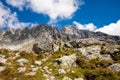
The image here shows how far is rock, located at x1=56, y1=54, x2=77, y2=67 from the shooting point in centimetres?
4062

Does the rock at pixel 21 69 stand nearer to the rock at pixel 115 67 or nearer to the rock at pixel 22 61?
the rock at pixel 22 61

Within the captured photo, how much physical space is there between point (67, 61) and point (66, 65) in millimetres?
1312

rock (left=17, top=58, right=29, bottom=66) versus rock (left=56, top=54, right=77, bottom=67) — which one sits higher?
rock (left=17, top=58, right=29, bottom=66)

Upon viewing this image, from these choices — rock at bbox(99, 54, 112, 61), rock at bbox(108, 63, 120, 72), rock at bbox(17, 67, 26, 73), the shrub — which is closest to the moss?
rock at bbox(99, 54, 112, 61)

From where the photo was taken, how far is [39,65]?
40625 millimetres

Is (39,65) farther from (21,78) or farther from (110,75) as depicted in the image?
(110,75)

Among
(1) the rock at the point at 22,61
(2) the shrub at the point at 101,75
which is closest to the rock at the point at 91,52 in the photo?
(2) the shrub at the point at 101,75

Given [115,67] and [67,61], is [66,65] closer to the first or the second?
[67,61]

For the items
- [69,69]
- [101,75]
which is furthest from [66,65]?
[101,75]

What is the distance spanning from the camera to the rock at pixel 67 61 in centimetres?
4062

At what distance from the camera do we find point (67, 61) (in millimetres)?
41406

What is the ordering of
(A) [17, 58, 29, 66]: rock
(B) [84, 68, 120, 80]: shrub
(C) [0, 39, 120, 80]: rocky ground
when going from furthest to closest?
(A) [17, 58, 29, 66]: rock → (C) [0, 39, 120, 80]: rocky ground → (B) [84, 68, 120, 80]: shrub

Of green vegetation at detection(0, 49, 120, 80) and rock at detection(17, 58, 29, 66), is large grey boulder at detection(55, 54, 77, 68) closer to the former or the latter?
green vegetation at detection(0, 49, 120, 80)

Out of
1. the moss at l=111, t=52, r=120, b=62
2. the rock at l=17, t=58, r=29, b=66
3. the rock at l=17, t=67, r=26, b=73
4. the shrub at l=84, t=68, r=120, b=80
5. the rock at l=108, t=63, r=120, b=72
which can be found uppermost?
the rock at l=17, t=58, r=29, b=66
